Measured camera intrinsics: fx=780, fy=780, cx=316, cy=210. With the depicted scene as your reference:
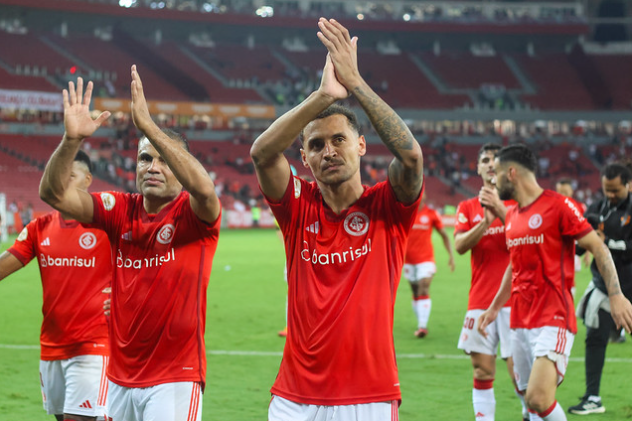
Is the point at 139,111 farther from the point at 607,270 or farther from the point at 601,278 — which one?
the point at 601,278

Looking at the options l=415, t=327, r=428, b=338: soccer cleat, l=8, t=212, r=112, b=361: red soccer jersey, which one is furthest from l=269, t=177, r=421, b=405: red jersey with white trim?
l=415, t=327, r=428, b=338: soccer cleat

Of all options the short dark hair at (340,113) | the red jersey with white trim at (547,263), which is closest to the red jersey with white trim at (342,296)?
the short dark hair at (340,113)

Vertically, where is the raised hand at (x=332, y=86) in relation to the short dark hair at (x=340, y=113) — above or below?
above

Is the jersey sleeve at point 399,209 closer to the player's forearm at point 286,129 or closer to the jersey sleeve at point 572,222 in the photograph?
the player's forearm at point 286,129

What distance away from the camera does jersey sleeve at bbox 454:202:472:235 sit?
7.68 metres

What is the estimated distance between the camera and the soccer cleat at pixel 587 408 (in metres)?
7.75

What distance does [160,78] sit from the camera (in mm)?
56812

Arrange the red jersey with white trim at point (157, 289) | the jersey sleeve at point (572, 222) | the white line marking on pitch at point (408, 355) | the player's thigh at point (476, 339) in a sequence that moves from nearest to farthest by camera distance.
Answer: the red jersey with white trim at point (157, 289) → the jersey sleeve at point (572, 222) → the player's thigh at point (476, 339) → the white line marking on pitch at point (408, 355)

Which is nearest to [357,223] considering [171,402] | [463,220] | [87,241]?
[171,402]

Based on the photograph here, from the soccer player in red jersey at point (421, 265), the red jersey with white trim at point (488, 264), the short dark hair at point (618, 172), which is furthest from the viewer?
the soccer player in red jersey at point (421, 265)

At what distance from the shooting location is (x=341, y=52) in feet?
11.6

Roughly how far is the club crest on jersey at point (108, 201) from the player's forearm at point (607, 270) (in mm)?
3455

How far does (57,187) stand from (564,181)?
38.6ft

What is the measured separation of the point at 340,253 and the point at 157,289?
1177 mm
